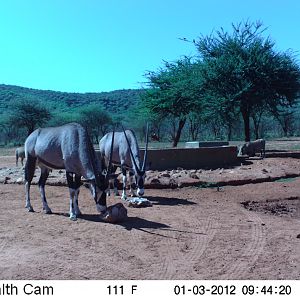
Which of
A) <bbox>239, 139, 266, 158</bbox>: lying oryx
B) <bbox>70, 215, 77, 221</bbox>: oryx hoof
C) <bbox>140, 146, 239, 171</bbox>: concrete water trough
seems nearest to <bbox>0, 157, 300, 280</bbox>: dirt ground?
<bbox>70, 215, 77, 221</bbox>: oryx hoof

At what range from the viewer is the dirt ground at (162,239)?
6.54 meters

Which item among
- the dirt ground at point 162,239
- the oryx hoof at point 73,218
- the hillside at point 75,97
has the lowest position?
the dirt ground at point 162,239

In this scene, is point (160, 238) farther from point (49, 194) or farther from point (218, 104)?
point (218, 104)

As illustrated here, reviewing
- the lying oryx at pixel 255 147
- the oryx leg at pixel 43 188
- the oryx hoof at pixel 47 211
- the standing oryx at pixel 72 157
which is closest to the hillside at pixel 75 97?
the lying oryx at pixel 255 147

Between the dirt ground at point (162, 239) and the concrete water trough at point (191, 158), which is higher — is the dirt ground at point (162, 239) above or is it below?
below

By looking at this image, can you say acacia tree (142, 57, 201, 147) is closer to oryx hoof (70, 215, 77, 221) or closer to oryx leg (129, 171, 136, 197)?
oryx leg (129, 171, 136, 197)

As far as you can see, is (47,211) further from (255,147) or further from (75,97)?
(75,97)

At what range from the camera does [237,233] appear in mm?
8734

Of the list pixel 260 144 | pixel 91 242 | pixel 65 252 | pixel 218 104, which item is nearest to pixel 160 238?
pixel 91 242

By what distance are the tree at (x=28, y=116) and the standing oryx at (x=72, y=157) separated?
150ft

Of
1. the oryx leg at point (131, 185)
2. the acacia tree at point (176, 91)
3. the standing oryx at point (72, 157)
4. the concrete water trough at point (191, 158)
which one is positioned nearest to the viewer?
the standing oryx at point (72, 157)

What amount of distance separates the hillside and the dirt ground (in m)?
69.1

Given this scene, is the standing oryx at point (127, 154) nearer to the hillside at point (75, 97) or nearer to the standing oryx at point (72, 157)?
the standing oryx at point (72, 157)

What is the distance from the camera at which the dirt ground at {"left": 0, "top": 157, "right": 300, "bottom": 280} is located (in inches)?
258
